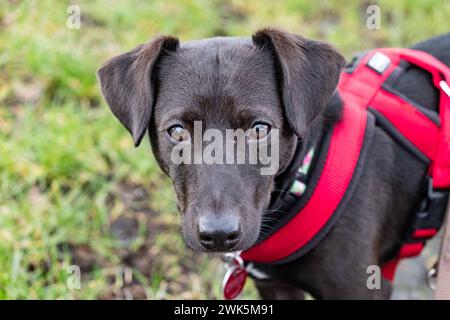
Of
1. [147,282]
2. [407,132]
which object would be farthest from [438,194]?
[147,282]

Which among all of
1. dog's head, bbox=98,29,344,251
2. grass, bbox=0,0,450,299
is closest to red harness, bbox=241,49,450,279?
dog's head, bbox=98,29,344,251

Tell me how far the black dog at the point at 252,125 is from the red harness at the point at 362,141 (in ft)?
0.24

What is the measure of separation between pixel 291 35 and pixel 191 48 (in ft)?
1.38

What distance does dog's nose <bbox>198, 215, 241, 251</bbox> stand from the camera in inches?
98.5

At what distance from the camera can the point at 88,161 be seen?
4.37 metres

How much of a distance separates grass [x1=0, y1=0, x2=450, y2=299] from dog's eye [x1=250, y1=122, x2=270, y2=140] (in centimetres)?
134

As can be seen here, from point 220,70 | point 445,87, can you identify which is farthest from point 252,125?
point 445,87

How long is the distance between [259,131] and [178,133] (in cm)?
33

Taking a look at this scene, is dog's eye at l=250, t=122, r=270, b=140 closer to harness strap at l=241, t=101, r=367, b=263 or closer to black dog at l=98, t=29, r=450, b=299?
black dog at l=98, t=29, r=450, b=299

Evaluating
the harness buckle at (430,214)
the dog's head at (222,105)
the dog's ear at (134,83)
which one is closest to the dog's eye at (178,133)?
the dog's head at (222,105)

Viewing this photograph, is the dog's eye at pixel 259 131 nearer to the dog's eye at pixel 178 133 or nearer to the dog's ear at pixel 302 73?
the dog's ear at pixel 302 73

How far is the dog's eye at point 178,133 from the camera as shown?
9.08ft

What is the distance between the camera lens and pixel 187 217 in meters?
2.69

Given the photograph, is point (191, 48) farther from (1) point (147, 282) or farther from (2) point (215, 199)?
(1) point (147, 282)
